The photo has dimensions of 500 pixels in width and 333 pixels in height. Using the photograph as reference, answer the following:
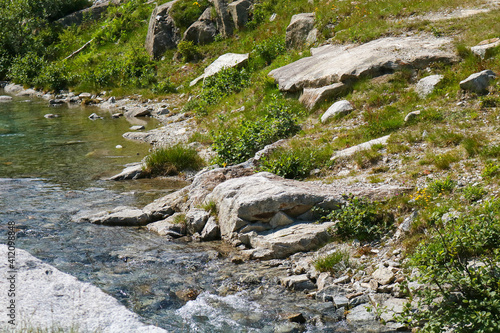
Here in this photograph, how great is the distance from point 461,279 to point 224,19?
87.0 ft

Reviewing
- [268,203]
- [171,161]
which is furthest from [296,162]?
[171,161]

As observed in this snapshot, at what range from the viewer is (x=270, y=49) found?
77.0 ft

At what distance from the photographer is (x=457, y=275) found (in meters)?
6.13

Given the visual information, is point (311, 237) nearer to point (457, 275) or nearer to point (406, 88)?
point (457, 275)

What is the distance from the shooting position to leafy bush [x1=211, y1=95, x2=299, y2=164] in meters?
14.3

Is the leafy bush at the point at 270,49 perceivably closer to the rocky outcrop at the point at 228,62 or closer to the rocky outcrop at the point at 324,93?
the rocky outcrop at the point at 228,62

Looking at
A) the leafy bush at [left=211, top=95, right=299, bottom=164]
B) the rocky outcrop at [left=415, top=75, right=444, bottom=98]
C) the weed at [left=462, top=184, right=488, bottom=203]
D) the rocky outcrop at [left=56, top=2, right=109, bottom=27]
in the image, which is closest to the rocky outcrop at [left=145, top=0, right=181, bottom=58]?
the rocky outcrop at [left=56, top=2, right=109, bottom=27]

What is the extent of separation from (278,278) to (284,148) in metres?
5.68

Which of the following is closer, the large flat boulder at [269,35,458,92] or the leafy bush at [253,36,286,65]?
the large flat boulder at [269,35,458,92]

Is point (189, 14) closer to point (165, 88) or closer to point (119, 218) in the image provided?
point (165, 88)

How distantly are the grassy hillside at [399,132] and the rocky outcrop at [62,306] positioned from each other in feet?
13.0

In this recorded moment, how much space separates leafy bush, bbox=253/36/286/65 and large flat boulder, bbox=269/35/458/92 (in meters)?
4.84

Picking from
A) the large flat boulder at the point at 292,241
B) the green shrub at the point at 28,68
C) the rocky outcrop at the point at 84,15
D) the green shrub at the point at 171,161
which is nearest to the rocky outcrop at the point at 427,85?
the large flat boulder at the point at 292,241

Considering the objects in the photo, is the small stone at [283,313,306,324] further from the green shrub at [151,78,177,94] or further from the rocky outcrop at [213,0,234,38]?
the rocky outcrop at [213,0,234,38]
